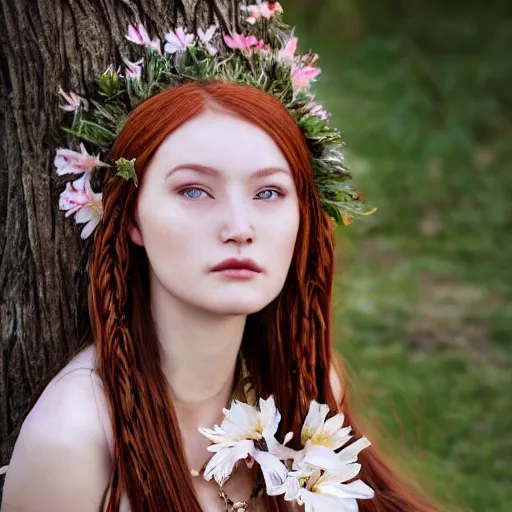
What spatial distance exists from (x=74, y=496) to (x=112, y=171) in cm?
70

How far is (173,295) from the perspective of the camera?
2.13m

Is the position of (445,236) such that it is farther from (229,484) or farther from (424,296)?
(229,484)

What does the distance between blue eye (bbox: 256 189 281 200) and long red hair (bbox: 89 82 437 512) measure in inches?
2.7

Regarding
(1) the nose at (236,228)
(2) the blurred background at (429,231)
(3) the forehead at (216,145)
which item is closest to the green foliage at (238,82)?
(3) the forehead at (216,145)

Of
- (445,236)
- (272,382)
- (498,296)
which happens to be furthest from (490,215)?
(272,382)

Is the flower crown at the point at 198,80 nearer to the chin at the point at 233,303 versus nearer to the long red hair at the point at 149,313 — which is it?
the long red hair at the point at 149,313

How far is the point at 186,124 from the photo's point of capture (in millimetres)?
2076

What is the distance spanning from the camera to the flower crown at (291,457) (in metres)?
2.14

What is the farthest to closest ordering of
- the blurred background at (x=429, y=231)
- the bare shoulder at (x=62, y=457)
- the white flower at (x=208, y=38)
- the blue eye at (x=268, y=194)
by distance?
1. the blurred background at (x=429, y=231)
2. the white flower at (x=208, y=38)
3. the blue eye at (x=268, y=194)
4. the bare shoulder at (x=62, y=457)

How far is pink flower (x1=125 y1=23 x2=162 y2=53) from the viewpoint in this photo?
2.20 metres

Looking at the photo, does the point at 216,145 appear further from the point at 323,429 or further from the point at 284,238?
the point at 323,429

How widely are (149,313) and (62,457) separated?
15.4 inches

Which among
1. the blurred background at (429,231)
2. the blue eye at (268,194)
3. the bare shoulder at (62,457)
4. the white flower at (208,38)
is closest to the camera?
the bare shoulder at (62,457)

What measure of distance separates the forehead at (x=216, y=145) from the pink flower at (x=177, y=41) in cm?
22
